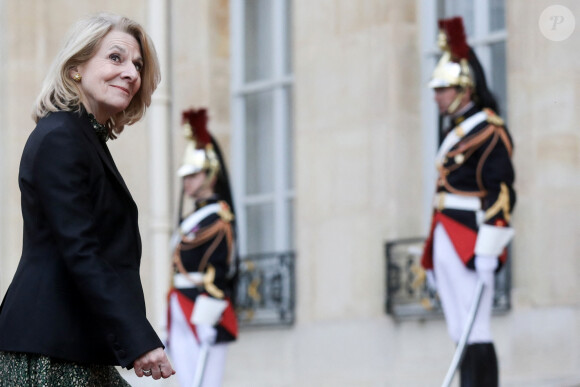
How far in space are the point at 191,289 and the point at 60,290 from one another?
212 inches

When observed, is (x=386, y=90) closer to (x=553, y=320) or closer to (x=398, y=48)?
(x=398, y=48)

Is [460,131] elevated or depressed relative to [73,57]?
depressed

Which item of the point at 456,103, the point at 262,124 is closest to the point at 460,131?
the point at 456,103

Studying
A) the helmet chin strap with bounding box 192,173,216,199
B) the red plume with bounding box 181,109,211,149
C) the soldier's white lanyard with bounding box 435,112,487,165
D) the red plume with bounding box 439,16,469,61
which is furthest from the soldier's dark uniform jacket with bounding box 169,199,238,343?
the red plume with bounding box 439,16,469,61

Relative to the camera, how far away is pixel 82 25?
380 cm

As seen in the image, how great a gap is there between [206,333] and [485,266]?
2.32 meters

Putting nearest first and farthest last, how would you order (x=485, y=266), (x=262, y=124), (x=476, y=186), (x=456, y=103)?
1. (x=485, y=266)
2. (x=476, y=186)
3. (x=456, y=103)
4. (x=262, y=124)

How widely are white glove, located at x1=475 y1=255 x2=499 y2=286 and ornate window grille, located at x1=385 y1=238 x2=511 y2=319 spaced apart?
228 centimetres

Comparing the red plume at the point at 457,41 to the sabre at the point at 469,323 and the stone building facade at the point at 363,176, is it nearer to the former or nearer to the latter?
the sabre at the point at 469,323

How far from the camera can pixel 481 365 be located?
7.21m

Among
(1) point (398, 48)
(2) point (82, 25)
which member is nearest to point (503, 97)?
(1) point (398, 48)

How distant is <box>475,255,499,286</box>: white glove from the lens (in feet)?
23.6

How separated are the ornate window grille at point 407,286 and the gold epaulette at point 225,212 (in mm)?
1230

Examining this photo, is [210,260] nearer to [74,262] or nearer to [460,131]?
[460,131]
